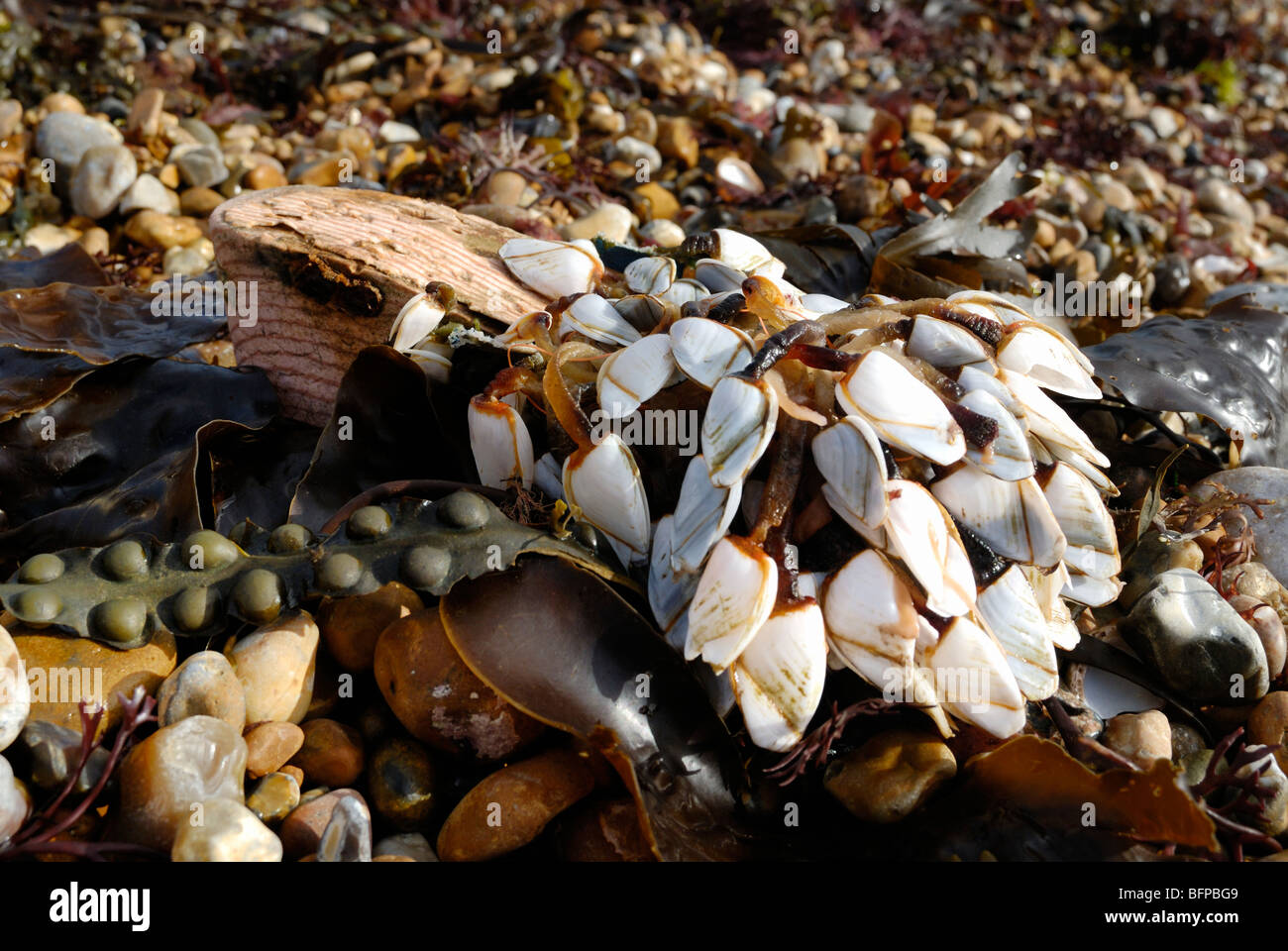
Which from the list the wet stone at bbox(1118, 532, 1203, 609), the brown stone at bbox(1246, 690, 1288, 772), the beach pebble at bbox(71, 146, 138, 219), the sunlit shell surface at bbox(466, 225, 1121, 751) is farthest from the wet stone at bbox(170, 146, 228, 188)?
the brown stone at bbox(1246, 690, 1288, 772)

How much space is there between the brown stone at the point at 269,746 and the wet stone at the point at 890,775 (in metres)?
0.77

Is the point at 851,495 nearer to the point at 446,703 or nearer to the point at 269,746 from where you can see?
the point at 446,703

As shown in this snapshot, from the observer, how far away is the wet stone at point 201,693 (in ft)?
4.28

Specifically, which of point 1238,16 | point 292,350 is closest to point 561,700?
point 292,350

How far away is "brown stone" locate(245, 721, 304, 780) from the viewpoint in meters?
1.33

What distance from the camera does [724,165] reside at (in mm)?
3348

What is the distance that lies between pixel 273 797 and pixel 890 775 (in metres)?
0.85

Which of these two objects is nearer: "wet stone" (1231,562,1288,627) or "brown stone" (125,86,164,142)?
"wet stone" (1231,562,1288,627)

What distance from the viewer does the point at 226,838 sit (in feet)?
3.76

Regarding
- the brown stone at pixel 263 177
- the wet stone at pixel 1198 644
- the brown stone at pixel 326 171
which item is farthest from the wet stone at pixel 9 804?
the brown stone at pixel 263 177

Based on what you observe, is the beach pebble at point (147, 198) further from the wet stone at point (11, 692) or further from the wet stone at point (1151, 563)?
the wet stone at point (1151, 563)

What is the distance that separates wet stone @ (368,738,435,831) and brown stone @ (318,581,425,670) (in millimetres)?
159

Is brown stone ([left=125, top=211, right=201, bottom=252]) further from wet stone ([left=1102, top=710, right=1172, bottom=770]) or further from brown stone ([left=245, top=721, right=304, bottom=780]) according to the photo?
wet stone ([left=1102, top=710, right=1172, bottom=770])
